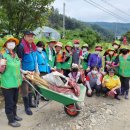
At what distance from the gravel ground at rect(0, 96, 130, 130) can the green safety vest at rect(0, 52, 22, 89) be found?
3.05 ft

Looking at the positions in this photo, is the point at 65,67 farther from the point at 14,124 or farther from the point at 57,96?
the point at 14,124

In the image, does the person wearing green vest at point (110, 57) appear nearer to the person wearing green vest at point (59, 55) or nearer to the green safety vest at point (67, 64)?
the green safety vest at point (67, 64)

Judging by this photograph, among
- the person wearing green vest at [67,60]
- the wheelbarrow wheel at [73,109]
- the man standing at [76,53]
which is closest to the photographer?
the wheelbarrow wheel at [73,109]

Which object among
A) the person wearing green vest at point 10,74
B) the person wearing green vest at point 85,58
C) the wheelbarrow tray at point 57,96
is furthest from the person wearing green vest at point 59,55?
the person wearing green vest at point 10,74

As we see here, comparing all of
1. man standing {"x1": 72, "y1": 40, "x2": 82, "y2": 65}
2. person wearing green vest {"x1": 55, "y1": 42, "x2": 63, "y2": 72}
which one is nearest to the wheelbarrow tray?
person wearing green vest {"x1": 55, "y1": 42, "x2": 63, "y2": 72}

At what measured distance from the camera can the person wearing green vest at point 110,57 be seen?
9.02 metres

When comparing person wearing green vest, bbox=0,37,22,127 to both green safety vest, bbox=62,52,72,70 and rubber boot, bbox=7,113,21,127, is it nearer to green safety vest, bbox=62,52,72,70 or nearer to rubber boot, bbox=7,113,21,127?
rubber boot, bbox=7,113,21,127

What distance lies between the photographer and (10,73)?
588 centimetres

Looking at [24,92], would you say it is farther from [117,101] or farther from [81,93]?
[117,101]

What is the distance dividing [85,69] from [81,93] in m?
2.62

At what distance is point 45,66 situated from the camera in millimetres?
7391

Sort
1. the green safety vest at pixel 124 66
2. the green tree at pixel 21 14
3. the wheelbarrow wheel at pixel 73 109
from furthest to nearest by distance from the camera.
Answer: the green safety vest at pixel 124 66
the green tree at pixel 21 14
the wheelbarrow wheel at pixel 73 109

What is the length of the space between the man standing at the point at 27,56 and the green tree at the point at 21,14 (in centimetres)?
161

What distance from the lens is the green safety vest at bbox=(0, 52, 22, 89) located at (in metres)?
5.83
